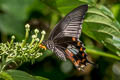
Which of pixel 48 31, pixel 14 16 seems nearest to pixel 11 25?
pixel 14 16

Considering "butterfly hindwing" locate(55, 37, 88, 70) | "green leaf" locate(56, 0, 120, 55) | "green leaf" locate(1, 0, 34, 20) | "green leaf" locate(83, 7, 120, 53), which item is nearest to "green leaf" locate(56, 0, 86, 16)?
"green leaf" locate(56, 0, 120, 55)

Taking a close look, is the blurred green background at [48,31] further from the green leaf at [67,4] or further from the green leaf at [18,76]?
the green leaf at [18,76]

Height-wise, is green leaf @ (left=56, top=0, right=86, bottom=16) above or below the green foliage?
above

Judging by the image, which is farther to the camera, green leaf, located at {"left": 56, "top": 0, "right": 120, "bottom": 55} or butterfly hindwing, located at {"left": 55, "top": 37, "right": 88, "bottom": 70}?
butterfly hindwing, located at {"left": 55, "top": 37, "right": 88, "bottom": 70}

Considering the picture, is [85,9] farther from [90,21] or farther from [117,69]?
[117,69]

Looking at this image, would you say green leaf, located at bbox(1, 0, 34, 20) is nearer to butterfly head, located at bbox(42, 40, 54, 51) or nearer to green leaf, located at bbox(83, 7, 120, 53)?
butterfly head, located at bbox(42, 40, 54, 51)

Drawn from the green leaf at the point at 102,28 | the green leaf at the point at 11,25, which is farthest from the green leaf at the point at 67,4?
the green leaf at the point at 11,25

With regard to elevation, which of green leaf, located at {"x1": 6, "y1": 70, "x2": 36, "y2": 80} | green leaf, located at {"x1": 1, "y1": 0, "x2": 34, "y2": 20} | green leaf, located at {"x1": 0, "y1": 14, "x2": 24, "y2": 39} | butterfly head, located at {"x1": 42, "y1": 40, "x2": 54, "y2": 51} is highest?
green leaf, located at {"x1": 1, "y1": 0, "x2": 34, "y2": 20}

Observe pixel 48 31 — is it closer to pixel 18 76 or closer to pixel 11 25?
pixel 11 25
